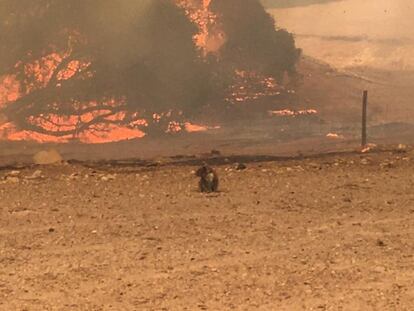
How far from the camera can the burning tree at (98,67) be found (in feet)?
67.2

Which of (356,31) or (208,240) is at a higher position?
(356,31)

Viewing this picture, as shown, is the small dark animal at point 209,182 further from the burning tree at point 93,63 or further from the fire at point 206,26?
the fire at point 206,26

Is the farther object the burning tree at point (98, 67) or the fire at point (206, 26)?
the fire at point (206, 26)

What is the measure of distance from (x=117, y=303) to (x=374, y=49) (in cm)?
3133

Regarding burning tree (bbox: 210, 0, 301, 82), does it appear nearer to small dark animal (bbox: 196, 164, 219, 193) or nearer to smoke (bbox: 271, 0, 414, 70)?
smoke (bbox: 271, 0, 414, 70)

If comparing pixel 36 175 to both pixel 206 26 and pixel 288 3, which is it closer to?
pixel 206 26

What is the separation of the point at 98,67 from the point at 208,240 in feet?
44.5

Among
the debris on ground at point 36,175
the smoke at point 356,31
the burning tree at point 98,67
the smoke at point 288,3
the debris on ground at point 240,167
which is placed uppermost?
the smoke at point 288,3

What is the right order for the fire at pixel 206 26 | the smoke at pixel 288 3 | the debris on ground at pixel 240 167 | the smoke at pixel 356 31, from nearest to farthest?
the debris on ground at pixel 240 167 → the fire at pixel 206 26 → the smoke at pixel 356 31 → the smoke at pixel 288 3

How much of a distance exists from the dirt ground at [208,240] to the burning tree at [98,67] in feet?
29.4

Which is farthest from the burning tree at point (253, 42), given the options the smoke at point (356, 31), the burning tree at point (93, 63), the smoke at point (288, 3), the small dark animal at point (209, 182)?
the smoke at point (288, 3)

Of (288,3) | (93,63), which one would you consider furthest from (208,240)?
(288,3)

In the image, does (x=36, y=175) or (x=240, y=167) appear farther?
(x=240, y=167)

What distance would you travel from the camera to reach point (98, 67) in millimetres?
20688
